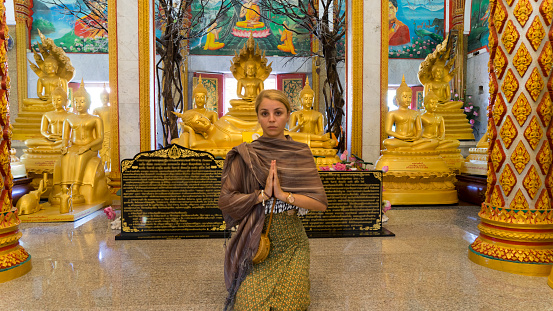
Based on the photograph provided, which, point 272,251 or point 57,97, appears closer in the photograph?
point 272,251

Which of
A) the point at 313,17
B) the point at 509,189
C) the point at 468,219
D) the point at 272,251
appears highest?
the point at 313,17

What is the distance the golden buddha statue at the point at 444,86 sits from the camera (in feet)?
30.7

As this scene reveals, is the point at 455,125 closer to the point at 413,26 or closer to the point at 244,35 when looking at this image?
the point at 413,26

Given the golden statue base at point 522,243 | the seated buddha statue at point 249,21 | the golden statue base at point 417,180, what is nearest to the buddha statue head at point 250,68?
the golden statue base at point 417,180

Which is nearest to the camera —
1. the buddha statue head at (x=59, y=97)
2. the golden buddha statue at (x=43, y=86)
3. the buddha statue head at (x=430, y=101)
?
the buddha statue head at (x=59, y=97)

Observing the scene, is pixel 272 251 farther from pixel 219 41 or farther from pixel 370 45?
pixel 219 41

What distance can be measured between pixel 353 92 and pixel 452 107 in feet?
12.2

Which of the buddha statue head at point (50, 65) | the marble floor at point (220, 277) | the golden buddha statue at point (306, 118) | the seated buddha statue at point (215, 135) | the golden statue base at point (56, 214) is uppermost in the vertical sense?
the buddha statue head at point (50, 65)

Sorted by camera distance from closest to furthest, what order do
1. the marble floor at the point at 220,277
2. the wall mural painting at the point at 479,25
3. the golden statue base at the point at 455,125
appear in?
the marble floor at the point at 220,277 → the golden statue base at the point at 455,125 → the wall mural painting at the point at 479,25

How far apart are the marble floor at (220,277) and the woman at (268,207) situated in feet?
1.20

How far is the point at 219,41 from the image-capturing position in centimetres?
1580

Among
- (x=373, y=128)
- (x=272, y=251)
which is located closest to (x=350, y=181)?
(x=272, y=251)

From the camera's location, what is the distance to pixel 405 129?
724 cm

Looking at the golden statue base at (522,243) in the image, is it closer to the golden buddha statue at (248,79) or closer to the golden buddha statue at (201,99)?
the golden buddha statue at (201,99)
